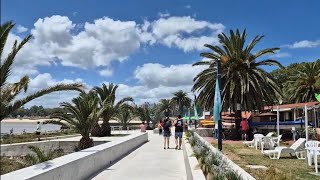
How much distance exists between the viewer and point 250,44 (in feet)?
94.4

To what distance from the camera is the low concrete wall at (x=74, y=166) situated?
6616mm

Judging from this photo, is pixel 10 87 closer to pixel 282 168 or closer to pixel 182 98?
pixel 282 168

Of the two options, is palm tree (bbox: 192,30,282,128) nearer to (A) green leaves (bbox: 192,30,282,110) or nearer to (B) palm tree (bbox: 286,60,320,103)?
(A) green leaves (bbox: 192,30,282,110)

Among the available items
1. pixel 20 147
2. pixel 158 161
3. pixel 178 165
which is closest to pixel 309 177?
pixel 178 165

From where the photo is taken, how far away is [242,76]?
28.0 metres

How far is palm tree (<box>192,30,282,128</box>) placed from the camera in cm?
2803

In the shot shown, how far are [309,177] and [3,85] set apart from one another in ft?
26.8

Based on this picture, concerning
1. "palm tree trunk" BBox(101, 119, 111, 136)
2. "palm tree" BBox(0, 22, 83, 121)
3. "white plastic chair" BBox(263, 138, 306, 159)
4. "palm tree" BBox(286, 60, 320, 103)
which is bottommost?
"white plastic chair" BBox(263, 138, 306, 159)

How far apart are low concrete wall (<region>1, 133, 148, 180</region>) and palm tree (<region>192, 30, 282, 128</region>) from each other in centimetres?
1405

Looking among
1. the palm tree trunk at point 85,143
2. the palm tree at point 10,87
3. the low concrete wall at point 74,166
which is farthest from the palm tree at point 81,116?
the palm tree at point 10,87

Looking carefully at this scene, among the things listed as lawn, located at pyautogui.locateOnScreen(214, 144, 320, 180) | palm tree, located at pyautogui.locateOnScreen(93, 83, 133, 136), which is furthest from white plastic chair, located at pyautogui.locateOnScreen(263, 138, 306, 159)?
palm tree, located at pyautogui.locateOnScreen(93, 83, 133, 136)

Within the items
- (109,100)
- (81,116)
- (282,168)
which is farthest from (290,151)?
(109,100)

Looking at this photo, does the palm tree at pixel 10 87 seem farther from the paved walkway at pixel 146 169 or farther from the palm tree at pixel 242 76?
the palm tree at pixel 242 76

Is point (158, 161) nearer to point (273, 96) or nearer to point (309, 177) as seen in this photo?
point (309, 177)
